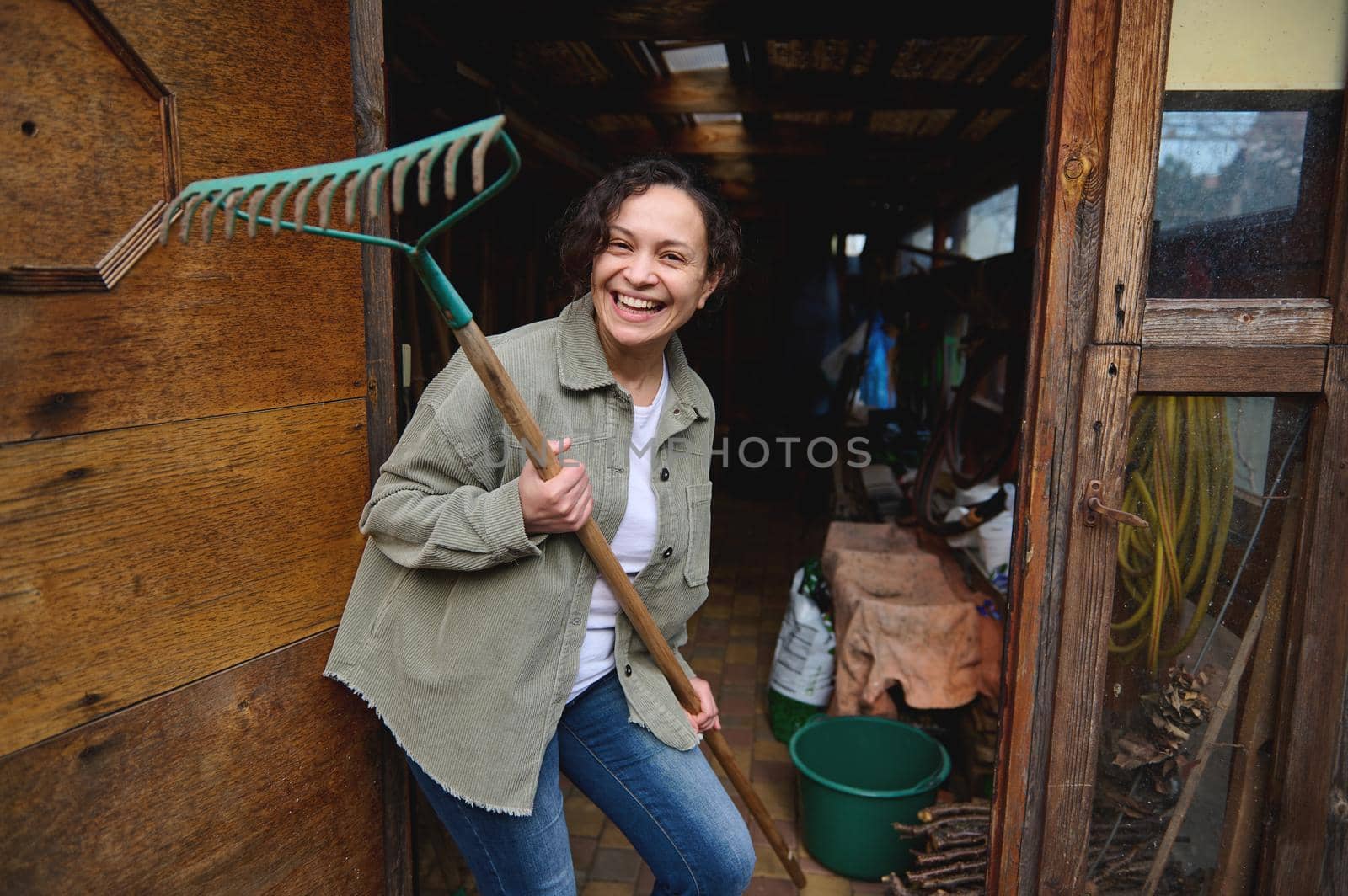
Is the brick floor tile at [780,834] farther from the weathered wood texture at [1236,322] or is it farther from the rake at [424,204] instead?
the weathered wood texture at [1236,322]

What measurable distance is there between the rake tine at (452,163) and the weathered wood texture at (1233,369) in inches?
64.4

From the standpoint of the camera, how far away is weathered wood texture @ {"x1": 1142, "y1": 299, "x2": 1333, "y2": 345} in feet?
6.53

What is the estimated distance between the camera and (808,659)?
3891 millimetres

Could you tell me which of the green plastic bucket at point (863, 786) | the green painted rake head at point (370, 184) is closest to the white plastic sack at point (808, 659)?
the green plastic bucket at point (863, 786)

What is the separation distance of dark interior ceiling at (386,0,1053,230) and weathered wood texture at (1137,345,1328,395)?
79.3 inches

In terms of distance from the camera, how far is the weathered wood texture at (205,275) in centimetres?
139

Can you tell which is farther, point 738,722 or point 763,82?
point 763,82

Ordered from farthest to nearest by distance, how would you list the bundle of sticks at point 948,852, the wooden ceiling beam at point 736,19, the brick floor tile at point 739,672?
the brick floor tile at point 739,672 → the wooden ceiling beam at point 736,19 → the bundle of sticks at point 948,852

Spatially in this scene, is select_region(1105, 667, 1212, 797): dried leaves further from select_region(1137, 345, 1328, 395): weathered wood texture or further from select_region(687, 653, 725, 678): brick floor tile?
select_region(687, 653, 725, 678): brick floor tile

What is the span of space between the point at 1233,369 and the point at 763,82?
11.3 feet

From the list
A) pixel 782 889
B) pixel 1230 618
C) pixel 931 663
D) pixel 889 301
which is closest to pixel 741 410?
pixel 889 301

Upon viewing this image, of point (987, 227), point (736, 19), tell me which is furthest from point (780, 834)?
point (987, 227)

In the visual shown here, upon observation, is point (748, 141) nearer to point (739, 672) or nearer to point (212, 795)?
point (739, 672)

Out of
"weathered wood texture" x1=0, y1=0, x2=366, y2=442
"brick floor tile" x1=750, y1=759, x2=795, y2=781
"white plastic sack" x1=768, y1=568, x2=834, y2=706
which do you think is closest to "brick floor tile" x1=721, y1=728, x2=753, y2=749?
"brick floor tile" x1=750, y1=759, x2=795, y2=781
